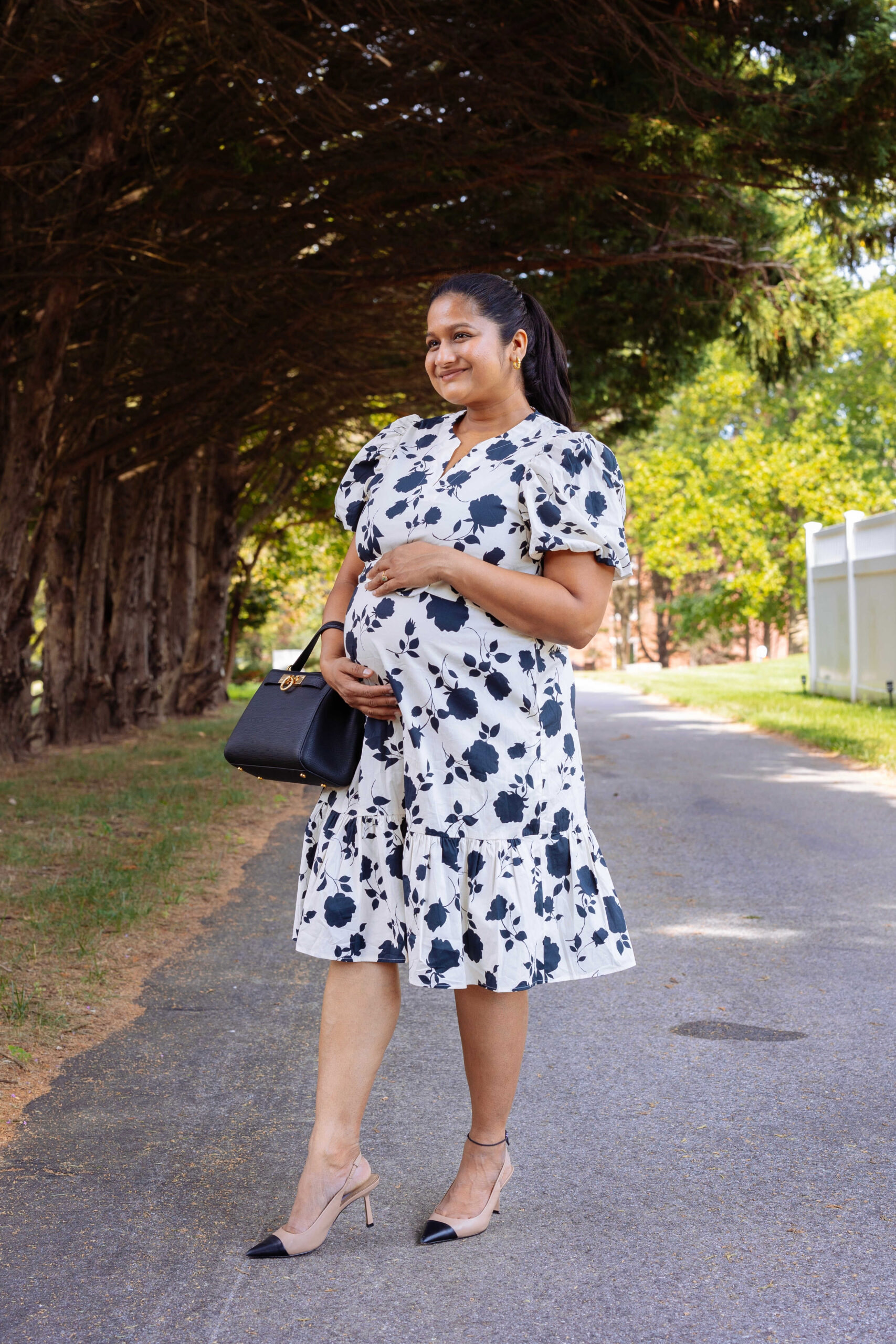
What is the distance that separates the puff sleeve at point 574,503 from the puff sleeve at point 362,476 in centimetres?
43

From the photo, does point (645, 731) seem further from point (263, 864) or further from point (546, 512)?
point (546, 512)

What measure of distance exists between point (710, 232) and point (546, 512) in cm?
910

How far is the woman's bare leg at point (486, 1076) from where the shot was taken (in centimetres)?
290

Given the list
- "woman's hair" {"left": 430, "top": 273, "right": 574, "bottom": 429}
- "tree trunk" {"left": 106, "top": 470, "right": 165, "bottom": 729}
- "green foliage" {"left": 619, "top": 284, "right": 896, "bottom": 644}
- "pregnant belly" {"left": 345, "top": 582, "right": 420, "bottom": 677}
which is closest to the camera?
"pregnant belly" {"left": 345, "top": 582, "right": 420, "bottom": 677}

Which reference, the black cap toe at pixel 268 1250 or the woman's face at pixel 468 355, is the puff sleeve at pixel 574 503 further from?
the black cap toe at pixel 268 1250

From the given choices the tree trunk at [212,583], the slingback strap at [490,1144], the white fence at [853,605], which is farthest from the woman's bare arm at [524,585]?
the tree trunk at [212,583]

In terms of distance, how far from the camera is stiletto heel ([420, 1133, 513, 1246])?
2.85 metres

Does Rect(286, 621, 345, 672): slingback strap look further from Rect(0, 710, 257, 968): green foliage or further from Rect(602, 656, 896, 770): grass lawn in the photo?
Rect(602, 656, 896, 770): grass lawn

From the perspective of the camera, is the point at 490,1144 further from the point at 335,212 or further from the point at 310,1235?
the point at 335,212

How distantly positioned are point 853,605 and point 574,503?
47.0 feet

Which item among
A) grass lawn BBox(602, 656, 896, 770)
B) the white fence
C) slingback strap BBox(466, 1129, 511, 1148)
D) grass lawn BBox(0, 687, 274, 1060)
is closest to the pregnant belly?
slingback strap BBox(466, 1129, 511, 1148)

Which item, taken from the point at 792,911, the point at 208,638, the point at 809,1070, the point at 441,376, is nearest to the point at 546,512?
the point at 441,376

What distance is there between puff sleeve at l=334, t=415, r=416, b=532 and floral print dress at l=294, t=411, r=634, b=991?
13cm

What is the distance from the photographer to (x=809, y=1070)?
12.8 ft
